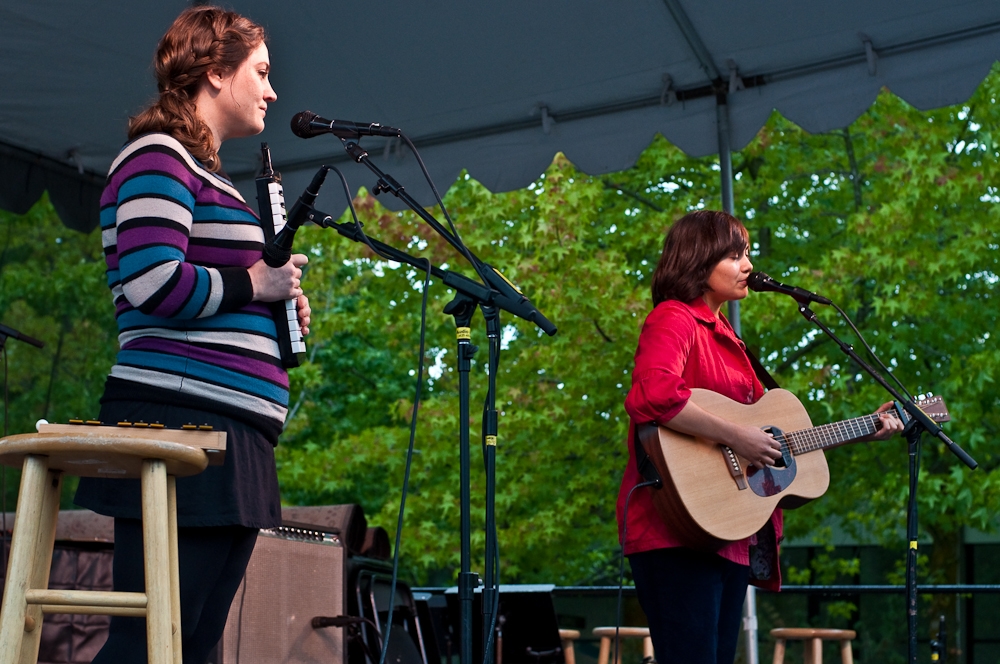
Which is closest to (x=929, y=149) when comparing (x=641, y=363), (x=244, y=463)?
(x=641, y=363)

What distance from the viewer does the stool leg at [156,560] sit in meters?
1.73

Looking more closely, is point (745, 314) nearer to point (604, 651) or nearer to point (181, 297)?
point (604, 651)

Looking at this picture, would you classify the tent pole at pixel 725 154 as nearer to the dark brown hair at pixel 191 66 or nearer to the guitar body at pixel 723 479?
the guitar body at pixel 723 479

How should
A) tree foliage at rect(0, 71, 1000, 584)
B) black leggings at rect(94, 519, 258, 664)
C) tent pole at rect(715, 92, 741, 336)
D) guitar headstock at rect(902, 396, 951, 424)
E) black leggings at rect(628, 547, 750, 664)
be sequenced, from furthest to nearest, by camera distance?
tree foliage at rect(0, 71, 1000, 584) → tent pole at rect(715, 92, 741, 336) → guitar headstock at rect(902, 396, 951, 424) → black leggings at rect(628, 547, 750, 664) → black leggings at rect(94, 519, 258, 664)

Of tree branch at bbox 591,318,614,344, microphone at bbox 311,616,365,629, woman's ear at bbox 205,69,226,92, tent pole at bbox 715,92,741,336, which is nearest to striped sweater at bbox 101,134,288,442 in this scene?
woman's ear at bbox 205,69,226,92

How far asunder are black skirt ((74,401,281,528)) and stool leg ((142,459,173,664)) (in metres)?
0.15

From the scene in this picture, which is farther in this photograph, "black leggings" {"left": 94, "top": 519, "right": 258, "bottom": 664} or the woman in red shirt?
the woman in red shirt

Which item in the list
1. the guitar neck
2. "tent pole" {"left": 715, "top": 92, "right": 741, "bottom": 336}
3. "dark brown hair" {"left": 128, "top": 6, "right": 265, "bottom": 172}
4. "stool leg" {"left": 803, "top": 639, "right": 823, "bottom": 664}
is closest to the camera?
"dark brown hair" {"left": 128, "top": 6, "right": 265, "bottom": 172}

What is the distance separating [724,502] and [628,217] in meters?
8.02

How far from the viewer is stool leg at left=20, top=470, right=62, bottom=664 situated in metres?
1.82

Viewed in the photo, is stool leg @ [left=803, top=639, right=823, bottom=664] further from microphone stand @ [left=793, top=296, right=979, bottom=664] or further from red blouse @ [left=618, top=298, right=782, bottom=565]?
red blouse @ [left=618, top=298, right=782, bottom=565]

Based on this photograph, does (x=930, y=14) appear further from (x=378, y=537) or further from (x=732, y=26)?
(x=378, y=537)

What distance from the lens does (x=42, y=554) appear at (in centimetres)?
183

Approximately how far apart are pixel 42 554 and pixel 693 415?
1.61m
